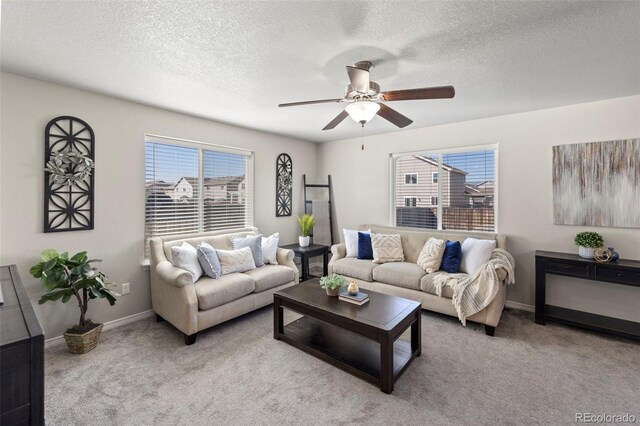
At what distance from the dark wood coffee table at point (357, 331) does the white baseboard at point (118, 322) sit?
5.58 ft

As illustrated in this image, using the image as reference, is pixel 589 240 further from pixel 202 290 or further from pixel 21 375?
pixel 21 375

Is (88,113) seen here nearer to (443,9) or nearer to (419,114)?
(443,9)

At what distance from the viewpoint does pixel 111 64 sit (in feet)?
7.70

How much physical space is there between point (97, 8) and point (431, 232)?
416 cm

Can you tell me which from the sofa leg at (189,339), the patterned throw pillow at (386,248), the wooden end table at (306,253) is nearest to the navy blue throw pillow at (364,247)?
the patterned throw pillow at (386,248)

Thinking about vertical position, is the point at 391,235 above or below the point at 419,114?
below

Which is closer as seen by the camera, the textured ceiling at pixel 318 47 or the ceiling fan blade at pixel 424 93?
the textured ceiling at pixel 318 47

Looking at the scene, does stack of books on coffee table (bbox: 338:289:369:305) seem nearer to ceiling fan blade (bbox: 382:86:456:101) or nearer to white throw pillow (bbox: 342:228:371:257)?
white throw pillow (bbox: 342:228:371:257)

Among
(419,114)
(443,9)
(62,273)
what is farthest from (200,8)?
(419,114)

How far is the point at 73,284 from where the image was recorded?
257 cm

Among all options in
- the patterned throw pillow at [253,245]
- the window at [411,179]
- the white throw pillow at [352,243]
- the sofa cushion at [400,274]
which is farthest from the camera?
the window at [411,179]

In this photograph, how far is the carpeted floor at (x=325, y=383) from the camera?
190 cm

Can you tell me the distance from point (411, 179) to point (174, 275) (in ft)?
12.0

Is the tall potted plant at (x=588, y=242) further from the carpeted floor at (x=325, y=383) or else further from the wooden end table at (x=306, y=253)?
the wooden end table at (x=306, y=253)
